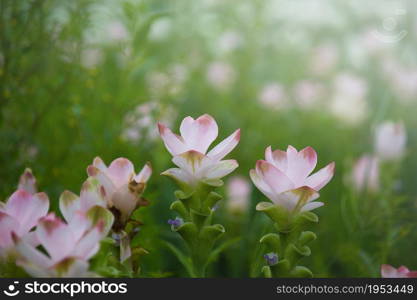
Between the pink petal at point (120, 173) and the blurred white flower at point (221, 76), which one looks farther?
the blurred white flower at point (221, 76)

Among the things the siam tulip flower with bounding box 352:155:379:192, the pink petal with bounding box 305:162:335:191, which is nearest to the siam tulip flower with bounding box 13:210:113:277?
the pink petal with bounding box 305:162:335:191

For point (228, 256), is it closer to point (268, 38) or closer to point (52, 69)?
point (52, 69)

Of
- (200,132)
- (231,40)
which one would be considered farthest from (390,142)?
(231,40)

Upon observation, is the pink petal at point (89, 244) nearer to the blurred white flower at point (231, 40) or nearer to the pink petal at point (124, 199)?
the pink petal at point (124, 199)

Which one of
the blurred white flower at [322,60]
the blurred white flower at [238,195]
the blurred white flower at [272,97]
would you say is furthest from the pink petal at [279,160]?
the blurred white flower at [322,60]

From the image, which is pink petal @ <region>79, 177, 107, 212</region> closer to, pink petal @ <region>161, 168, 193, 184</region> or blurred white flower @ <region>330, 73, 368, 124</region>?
pink petal @ <region>161, 168, 193, 184</region>

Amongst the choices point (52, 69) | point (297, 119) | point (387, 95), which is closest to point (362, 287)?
point (52, 69)
